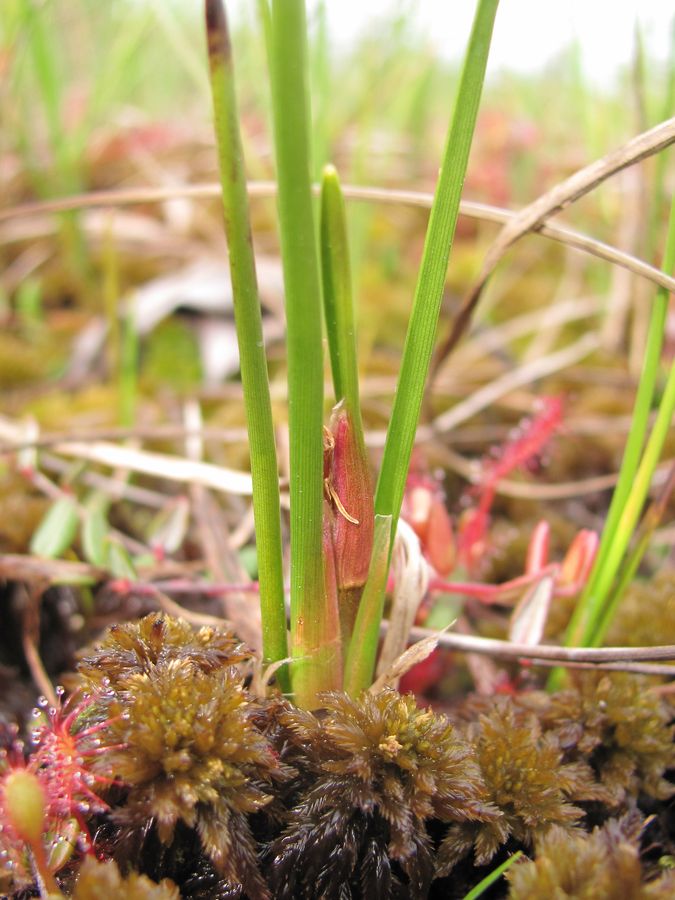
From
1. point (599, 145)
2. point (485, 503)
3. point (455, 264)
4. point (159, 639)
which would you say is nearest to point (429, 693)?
point (485, 503)

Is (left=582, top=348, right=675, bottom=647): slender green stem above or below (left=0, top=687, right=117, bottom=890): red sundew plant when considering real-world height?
above

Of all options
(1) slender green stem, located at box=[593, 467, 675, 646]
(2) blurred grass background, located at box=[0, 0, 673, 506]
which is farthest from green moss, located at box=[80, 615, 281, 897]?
(2) blurred grass background, located at box=[0, 0, 673, 506]

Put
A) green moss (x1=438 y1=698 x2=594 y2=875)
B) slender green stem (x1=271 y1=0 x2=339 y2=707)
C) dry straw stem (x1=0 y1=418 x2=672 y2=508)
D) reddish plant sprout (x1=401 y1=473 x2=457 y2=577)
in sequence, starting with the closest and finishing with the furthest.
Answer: slender green stem (x1=271 y1=0 x2=339 y2=707), green moss (x1=438 y1=698 x2=594 y2=875), reddish plant sprout (x1=401 y1=473 x2=457 y2=577), dry straw stem (x1=0 y1=418 x2=672 y2=508)

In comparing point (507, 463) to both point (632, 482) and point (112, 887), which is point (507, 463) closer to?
point (632, 482)

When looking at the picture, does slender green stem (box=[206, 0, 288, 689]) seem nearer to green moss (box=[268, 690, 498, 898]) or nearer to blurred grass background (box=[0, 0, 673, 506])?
green moss (box=[268, 690, 498, 898])

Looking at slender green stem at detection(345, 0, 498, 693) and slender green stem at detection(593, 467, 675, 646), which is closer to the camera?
slender green stem at detection(345, 0, 498, 693)

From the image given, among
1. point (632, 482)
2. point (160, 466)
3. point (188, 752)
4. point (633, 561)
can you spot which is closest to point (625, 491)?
point (632, 482)

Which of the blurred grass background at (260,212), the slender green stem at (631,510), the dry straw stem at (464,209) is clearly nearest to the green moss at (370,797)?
the slender green stem at (631,510)
